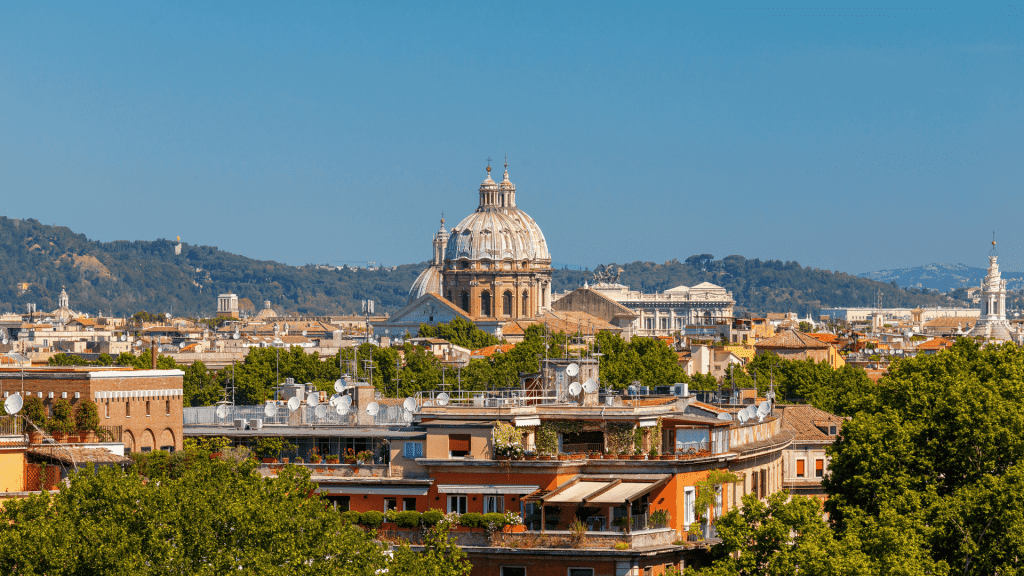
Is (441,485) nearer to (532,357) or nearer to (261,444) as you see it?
(261,444)

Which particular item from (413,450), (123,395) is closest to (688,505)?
(413,450)

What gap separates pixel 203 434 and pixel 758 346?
90.8 m

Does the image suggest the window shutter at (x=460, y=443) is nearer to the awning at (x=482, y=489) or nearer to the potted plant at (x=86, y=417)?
the awning at (x=482, y=489)

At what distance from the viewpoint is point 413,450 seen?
166ft

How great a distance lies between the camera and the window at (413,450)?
165 ft

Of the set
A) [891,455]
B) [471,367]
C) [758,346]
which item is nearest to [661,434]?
[891,455]

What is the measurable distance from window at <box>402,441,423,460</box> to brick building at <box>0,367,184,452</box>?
40.4ft

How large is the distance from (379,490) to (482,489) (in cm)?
310

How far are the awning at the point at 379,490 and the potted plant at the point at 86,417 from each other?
10.2 meters

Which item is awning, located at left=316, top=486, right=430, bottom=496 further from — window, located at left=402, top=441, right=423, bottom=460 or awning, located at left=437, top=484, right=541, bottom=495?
window, located at left=402, top=441, right=423, bottom=460

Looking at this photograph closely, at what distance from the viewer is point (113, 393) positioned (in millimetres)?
60969

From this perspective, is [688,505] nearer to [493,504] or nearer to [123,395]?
[493,504]

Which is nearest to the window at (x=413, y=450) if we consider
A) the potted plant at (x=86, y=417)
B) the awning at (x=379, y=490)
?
the awning at (x=379, y=490)

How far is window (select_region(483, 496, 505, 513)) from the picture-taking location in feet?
157
